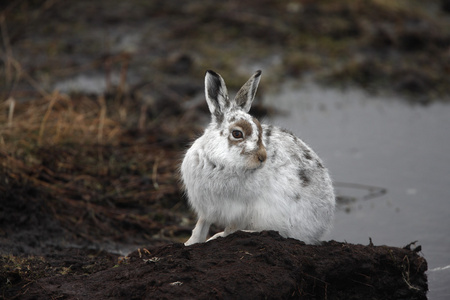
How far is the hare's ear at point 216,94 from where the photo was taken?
200 inches

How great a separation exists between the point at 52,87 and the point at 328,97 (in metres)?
4.07

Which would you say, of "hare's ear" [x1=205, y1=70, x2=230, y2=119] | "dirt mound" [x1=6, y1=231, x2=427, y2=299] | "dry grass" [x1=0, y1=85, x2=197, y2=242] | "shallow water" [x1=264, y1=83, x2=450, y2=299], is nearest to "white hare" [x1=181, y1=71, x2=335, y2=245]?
"hare's ear" [x1=205, y1=70, x2=230, y2=119]

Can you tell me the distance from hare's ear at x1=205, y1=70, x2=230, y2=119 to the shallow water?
6.84 feet

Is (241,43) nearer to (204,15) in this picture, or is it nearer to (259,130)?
(204,15)

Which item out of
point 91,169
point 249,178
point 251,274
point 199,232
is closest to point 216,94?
point 249,178

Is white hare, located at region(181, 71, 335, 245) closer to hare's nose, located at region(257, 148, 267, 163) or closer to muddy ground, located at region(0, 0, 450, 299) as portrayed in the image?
hare's nose, located at region(257, 148, 267, 163)

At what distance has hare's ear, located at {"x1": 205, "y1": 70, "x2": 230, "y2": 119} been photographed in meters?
5.09

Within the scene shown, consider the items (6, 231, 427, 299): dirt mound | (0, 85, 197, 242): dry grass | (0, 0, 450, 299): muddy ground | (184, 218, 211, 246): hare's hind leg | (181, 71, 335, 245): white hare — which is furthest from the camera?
(0, 85, 197, 242): dry grass

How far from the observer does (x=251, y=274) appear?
13.6ft

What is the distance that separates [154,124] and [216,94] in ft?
12.3

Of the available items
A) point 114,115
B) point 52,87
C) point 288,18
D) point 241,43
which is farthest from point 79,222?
point 288,18

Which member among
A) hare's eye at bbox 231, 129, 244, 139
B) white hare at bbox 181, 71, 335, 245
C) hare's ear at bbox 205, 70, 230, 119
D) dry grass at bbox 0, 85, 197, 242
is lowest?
dry grass at bbox 0, 85, 197, 242

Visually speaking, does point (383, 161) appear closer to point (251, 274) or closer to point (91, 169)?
point (91, 169)

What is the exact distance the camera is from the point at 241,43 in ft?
38.0
